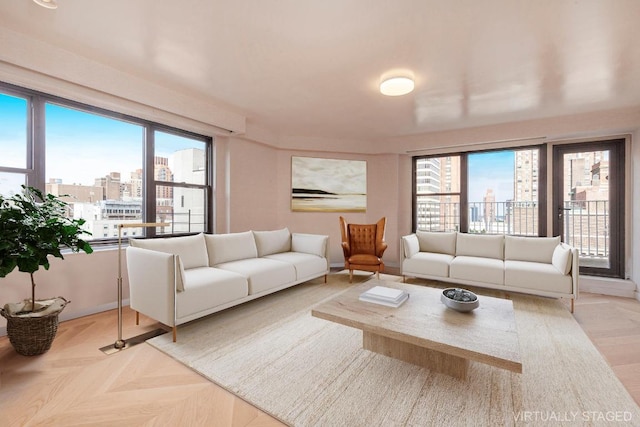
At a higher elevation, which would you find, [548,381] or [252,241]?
[252,241]

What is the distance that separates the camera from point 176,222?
392cm

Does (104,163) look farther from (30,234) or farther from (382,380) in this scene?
(382,380)

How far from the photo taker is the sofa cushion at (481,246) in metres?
3.97

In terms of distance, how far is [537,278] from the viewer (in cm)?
323

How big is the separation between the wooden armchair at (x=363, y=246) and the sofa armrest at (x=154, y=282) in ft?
8.46

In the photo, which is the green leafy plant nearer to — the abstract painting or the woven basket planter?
the woven basket planter

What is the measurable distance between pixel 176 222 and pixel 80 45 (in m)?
2.19

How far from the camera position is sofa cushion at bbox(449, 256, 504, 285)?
11.3 feet

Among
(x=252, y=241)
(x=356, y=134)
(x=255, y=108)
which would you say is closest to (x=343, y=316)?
(x=252, y=241)

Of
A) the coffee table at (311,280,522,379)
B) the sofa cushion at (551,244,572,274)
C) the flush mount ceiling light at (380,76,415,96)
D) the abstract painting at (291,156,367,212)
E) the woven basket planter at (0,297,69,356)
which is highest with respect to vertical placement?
the flush mount ceiling light at (380,76,415,96)

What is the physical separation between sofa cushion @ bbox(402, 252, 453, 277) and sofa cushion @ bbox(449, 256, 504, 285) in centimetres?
10

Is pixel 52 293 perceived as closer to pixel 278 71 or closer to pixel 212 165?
pixel 212 165

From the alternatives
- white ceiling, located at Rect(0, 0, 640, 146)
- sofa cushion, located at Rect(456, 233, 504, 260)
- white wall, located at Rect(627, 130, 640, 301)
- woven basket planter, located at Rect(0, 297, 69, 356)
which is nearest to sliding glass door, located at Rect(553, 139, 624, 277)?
white wall, located at Rect(627, 130, 640, 301)

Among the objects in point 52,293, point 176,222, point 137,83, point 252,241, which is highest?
point 137,83
